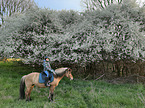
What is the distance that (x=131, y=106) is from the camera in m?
5.07

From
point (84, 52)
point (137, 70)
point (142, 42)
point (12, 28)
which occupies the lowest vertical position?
point (137, 70)

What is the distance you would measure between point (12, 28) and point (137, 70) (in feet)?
43.1

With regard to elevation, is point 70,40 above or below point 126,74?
above

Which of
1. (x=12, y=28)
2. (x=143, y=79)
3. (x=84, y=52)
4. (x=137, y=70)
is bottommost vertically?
(x=143, y=79)

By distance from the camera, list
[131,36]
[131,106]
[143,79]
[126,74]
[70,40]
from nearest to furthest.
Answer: [131,106], [131,36], [70,40], [143,79], [126,74]

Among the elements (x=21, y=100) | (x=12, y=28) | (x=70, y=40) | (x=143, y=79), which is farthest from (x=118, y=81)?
(x=12, y=28)

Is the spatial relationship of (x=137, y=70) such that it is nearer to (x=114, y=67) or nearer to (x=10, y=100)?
(x=114, y=67)

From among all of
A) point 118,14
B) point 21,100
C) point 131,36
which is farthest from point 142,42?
point 21,100

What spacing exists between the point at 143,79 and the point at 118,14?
6.51 m

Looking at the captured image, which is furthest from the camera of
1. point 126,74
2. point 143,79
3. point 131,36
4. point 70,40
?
point 126,74

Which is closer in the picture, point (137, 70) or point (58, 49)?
point (58, 49)

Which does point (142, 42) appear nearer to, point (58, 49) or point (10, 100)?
point (58, 49)

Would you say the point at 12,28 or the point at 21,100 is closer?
the point at 21,100

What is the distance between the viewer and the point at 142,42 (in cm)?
885
